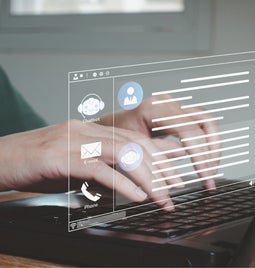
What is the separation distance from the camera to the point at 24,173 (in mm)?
713

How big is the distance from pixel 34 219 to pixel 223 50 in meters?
0.29

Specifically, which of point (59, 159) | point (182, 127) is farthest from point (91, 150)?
point (182, 127)

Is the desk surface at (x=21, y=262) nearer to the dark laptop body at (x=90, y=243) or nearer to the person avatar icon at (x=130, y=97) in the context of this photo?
the dark laptop body at (x=90, y=243)

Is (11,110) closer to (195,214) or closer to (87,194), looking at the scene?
(87,194)

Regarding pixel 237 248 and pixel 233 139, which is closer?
pixel 237 248

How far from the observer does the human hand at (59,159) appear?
705mm

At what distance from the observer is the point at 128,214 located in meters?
0.80

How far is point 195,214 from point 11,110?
0.83 feet

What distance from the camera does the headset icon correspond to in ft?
2.41

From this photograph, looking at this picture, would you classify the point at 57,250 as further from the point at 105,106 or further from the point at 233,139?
the point at 233,139

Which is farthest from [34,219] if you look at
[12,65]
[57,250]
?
[12,65]

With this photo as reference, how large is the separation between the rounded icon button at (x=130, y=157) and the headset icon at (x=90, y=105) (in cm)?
6

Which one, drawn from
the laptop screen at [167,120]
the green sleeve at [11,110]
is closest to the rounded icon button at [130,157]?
the laptop screen at [167,120]

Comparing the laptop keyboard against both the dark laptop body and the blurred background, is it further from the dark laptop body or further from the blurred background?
the blurred background
